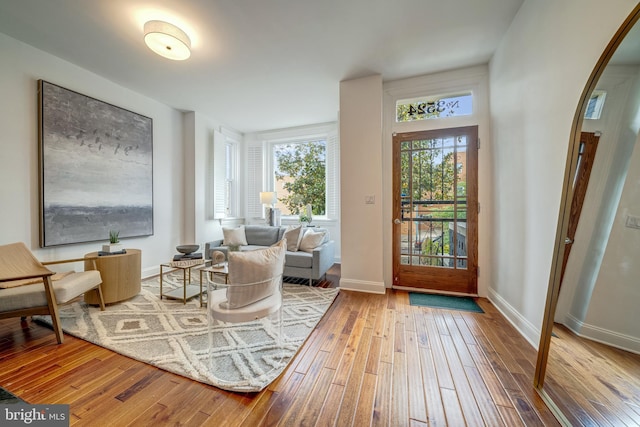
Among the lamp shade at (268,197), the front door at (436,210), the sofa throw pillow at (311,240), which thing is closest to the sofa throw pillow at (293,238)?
the sofa throw pillow at (311,240)

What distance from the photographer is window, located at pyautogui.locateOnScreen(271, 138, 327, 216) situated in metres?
5.16

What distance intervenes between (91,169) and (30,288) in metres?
1.71

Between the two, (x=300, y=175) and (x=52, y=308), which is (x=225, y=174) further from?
(x=52, y=308)

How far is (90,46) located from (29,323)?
293 cm

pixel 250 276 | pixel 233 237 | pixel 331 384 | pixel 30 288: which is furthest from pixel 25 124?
pixel 331 384

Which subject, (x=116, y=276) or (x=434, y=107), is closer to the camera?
(x=116, y=276)

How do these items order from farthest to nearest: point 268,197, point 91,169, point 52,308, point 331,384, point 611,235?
1. point 268,197
2. point 91,169
3. point 52,308
4. point 331,384
5. point 611,235

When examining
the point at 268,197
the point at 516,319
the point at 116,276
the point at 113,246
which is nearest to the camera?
the point at 516,319

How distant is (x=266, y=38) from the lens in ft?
7.95

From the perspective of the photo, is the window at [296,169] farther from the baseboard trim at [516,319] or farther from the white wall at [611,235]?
the white wall at [611,235]

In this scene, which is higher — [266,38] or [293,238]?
[266,38]

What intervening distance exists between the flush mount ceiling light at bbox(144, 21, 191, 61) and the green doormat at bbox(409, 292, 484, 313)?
3729mm

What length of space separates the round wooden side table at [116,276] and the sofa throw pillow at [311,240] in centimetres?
217

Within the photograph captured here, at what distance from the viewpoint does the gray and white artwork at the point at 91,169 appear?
8.79ft
